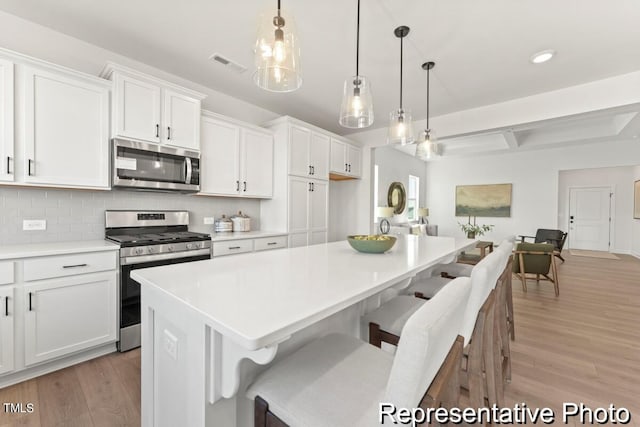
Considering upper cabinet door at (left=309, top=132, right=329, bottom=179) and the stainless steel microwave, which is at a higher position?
upper cabinet door at (left=309, top=132, right=329, bottom=179)

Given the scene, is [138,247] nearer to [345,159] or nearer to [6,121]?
[6,121]

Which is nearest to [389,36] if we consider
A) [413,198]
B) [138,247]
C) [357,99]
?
[357,99]

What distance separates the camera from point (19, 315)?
1785 millimetres

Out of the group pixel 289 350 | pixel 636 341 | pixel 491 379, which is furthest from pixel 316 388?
pixel 636 341

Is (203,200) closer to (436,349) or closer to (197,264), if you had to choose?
(197,264)

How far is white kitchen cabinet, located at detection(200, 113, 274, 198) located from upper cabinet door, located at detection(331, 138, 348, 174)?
102cm

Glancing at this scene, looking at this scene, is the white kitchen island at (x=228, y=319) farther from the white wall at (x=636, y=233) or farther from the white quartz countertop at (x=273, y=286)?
the white wall at (x=636, y=233)

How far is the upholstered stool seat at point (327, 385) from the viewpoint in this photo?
2.51 ft

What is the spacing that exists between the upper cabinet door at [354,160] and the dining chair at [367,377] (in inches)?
145

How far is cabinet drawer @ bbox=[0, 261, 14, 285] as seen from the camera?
170 centimetres

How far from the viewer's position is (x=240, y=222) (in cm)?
338

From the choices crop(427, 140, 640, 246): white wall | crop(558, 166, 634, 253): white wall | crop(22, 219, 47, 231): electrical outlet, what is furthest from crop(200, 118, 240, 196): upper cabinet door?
crop(558, 166, 634, 253): white wall

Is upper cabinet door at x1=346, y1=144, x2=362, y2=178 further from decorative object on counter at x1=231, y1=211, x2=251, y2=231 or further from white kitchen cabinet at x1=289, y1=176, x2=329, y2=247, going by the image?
decorative object on counter at x1=231, y1=211, x2=251, y2=231

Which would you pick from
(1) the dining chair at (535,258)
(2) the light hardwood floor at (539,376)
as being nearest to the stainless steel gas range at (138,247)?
(2) the light hardwood floor at (539,376)
